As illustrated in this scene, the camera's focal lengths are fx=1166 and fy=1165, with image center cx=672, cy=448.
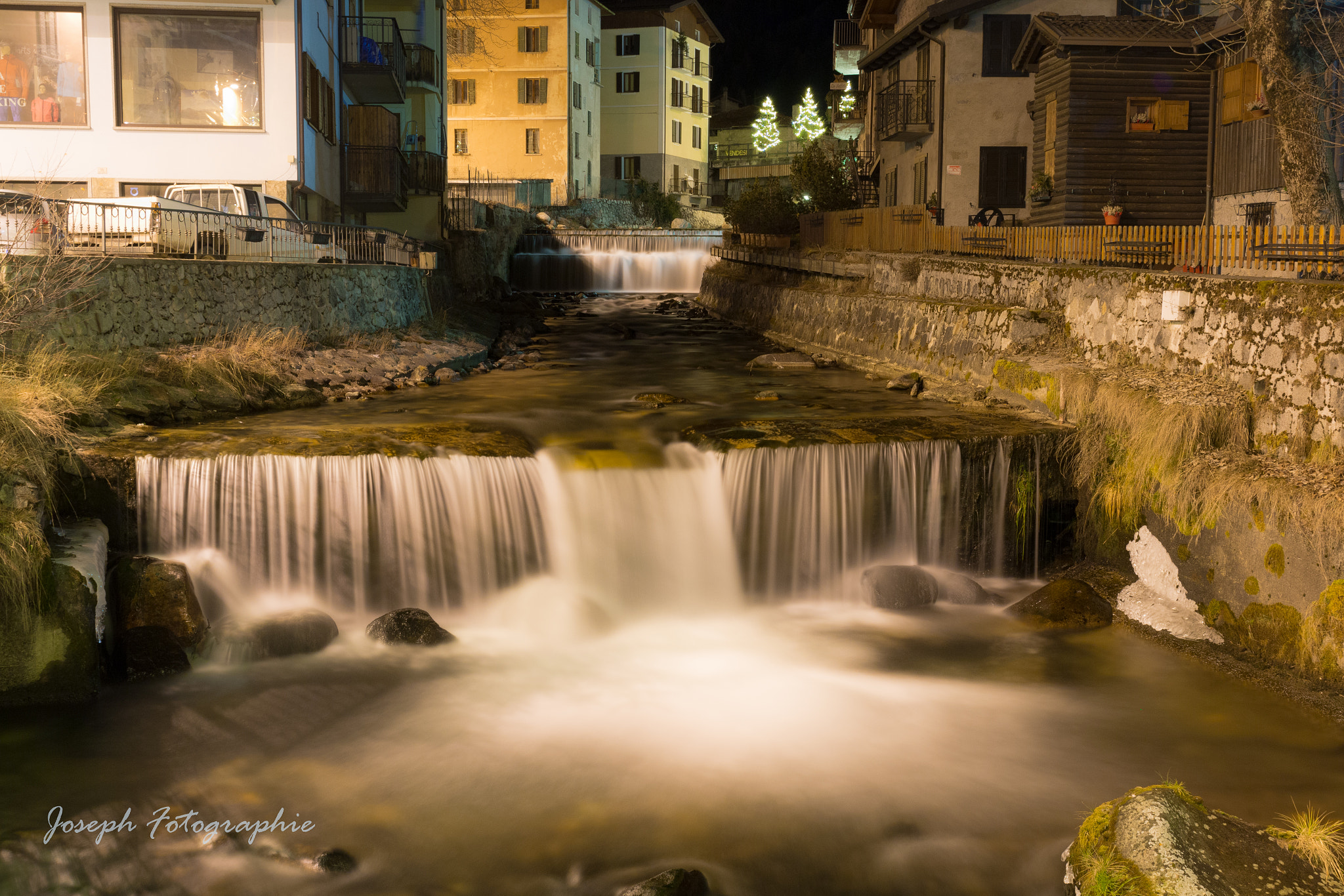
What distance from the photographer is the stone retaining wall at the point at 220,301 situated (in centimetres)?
1504

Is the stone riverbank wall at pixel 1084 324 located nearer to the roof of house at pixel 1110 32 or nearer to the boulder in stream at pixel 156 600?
the roof of house at pixel 1110 32

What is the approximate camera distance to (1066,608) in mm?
11484

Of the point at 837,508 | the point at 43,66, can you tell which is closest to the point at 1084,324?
the point at 837,508

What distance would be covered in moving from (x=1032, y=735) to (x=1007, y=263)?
10279mm

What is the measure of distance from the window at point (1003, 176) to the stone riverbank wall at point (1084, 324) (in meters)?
7.19

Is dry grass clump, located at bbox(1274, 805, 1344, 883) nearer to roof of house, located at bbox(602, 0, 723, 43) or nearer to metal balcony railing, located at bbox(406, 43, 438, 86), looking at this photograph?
metal balcony railing, located at bbox(406, 43, 438, 86)

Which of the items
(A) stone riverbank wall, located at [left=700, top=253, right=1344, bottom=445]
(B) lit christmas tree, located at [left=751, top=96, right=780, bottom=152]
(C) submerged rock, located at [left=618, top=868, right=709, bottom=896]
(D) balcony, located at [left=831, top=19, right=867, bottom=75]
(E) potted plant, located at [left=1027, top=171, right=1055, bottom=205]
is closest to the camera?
(C) submerged rock, located at [left=618, top=868, right=709, bottom=896]

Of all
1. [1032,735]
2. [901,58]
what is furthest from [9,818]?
[901,58]

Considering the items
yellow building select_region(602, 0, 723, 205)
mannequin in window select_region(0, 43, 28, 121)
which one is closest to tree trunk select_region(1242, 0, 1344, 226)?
mannequin in window select_region(0, 43, 28, 121)

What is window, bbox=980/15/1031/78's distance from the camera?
103 ft

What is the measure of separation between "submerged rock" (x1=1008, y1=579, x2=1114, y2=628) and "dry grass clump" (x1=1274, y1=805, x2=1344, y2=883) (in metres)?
4.05

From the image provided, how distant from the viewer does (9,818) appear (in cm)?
759

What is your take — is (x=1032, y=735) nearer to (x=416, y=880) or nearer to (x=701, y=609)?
(x=701, y=609)

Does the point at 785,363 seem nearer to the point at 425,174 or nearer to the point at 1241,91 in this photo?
the point at 1241,91
